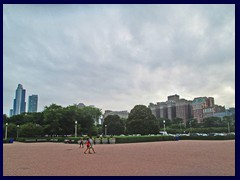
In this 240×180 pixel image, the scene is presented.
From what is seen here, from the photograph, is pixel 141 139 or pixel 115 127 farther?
pixel 115 127

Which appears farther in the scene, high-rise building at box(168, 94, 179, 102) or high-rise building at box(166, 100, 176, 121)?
high-rise building at box(168, 94, 179, 102)

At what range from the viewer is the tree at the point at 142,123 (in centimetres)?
5184

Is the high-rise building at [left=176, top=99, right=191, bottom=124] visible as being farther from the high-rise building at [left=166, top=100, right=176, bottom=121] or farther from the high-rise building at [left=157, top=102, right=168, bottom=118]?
the high-rise building at [left=157, top=102, right=168, bottom=118]

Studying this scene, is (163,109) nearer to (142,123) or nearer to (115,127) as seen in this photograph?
(115,127)

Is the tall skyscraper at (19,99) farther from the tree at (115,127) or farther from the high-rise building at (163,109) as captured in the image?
the tree at (115,127)

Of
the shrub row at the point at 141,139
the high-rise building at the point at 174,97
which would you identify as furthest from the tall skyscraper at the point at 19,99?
the shrub row at the point at 141,139

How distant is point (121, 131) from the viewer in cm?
6806

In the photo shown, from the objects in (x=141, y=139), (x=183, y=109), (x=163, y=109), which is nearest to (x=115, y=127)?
(x=141, y=139)

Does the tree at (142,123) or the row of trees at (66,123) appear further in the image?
the tree at (142,123)

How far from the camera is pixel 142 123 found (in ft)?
171

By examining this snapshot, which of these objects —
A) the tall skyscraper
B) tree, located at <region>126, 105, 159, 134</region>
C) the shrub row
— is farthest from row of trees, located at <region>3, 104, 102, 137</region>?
the tall skyscraper

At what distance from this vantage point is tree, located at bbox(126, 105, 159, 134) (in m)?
51.8

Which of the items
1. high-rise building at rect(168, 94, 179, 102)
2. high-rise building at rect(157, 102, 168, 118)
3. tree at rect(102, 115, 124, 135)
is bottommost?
tree at rect(102, 115, 124, 135)
